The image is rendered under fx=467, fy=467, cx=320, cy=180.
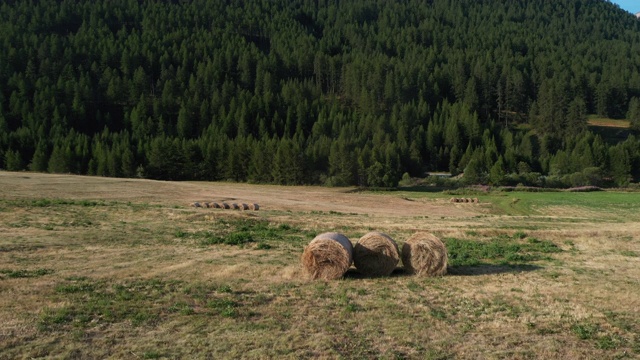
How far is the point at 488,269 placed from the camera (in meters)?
18.2

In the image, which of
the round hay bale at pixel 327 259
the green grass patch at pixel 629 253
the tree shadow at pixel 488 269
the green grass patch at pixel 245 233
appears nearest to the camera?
the round hay bale at pixel 327 259

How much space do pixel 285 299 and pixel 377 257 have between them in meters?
4.42

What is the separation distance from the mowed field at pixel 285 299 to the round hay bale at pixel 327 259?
0.58 m

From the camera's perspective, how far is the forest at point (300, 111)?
92312mm

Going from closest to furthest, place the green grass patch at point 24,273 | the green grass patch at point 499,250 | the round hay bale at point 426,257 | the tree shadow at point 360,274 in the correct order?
1. the green grass patch at point 24,273
2. the tree shadow at point 360,274
3. the round hay bale at point 426,257
4. the green grass patch at point 499,250

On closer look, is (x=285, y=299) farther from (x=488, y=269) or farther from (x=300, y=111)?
(x=300, y=111)

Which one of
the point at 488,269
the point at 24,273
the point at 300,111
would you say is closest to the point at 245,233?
the point at 24,273

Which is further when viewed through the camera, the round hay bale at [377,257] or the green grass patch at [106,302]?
the round hay bale at [377,257]

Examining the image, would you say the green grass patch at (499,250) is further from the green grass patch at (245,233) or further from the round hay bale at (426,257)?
the green grass patch at (245,233)

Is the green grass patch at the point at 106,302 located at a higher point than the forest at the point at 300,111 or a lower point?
lower

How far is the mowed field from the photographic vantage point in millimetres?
9781

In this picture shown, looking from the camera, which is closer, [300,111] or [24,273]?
[24,273]

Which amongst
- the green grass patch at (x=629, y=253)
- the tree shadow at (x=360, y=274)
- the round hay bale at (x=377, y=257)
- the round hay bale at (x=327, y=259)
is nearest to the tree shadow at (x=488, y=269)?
the tree shadow at (x=360, y=274)

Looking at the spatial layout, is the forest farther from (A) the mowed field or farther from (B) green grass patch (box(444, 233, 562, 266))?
(A) the mowed field
